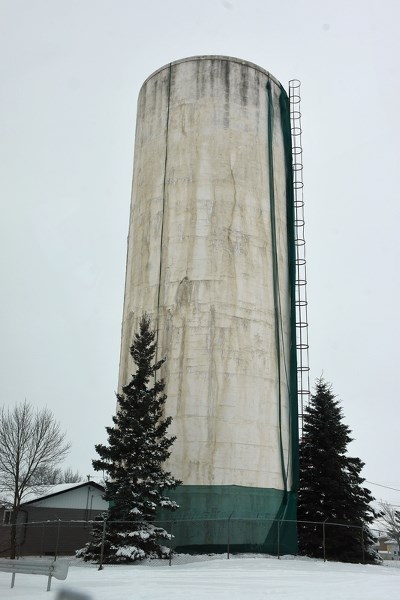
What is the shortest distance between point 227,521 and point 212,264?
34.6 feet

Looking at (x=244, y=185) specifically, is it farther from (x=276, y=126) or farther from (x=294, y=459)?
(x=294, y=459)

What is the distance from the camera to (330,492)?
3034 centimetres

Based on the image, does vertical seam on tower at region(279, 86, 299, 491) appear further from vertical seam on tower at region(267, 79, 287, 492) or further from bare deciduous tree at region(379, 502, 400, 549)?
bare deciduous tree at region(379, 502, 400, 549)

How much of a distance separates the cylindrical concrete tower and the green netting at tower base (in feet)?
0.18

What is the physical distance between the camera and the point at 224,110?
105 feet

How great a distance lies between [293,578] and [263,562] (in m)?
5.07

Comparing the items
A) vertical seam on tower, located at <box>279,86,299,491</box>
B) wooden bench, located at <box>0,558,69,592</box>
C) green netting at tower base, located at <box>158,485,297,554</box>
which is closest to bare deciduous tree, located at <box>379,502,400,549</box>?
vertical seam on tower, located at <box>279,86,299,491</box>

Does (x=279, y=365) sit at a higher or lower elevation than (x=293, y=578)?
higher

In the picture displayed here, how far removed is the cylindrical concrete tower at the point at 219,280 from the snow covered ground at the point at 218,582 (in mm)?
4818

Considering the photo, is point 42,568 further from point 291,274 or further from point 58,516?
point 58,516

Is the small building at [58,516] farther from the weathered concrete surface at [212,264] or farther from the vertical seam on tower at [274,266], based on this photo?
the vertical seam on tower at [274,266]

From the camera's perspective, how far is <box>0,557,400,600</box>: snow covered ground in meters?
14.3

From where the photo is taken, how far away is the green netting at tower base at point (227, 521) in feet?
83.4

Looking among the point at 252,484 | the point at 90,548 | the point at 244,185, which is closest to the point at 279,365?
the point at 252,484
